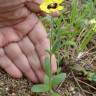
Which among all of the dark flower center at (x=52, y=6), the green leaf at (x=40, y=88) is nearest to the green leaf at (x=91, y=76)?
the green leaf at (x=40, y=88)

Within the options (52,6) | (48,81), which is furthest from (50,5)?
(48,81)

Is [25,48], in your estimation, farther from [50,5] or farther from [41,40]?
[50,5]

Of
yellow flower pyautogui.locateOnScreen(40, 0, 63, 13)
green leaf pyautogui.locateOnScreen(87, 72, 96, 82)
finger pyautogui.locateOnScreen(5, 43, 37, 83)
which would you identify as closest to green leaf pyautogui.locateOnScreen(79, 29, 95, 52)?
green leaf pyautogui.locateOnScreen(87, 72, 96, 82)

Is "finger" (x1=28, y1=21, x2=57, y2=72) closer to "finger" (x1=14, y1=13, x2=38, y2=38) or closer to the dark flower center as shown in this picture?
"finger" (x1=14, y1=13, x2=38, y2=38)

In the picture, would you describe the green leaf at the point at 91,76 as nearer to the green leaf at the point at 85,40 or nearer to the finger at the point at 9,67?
the green leaf at the point at 85,40

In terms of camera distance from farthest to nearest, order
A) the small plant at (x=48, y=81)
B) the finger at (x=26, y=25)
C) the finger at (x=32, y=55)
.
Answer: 1. the finger at (x=26, y=25)
2. the finger at (x=32, y=55)
3. the small plant at (x=48, y=81)
